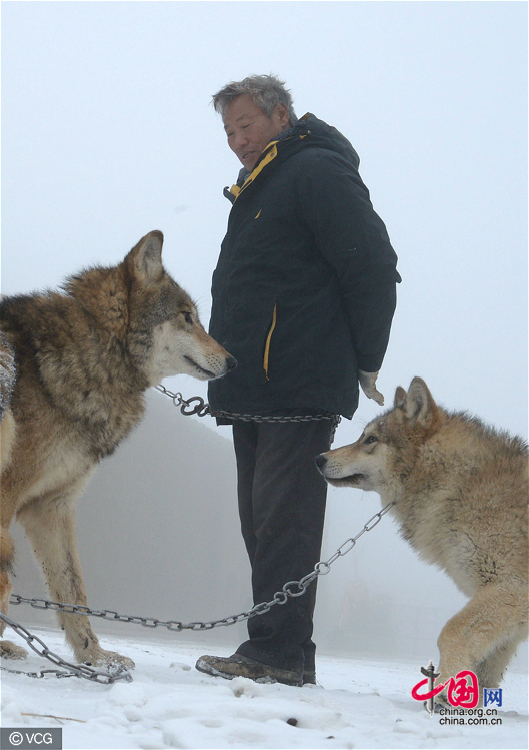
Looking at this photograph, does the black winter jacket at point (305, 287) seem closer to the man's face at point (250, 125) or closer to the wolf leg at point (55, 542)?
the man's face at point (250, 125)

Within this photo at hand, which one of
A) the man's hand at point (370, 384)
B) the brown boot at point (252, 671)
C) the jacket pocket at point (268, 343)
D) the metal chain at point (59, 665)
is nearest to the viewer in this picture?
the metal chain at point (59, 665)

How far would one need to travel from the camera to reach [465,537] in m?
2.76

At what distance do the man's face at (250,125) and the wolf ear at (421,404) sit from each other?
1.70 meters

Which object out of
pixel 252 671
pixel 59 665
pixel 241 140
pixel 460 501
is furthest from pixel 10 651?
pixel 241 140

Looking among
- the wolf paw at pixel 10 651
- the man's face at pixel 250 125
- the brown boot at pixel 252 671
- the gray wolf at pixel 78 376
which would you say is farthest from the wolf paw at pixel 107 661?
the man's face at pixel 250 125

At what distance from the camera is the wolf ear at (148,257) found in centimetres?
334

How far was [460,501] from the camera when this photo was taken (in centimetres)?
288

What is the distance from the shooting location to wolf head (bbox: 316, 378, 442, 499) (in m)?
3.27

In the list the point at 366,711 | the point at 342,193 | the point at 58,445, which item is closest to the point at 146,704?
the point at 366,711

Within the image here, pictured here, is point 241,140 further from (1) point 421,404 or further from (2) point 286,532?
(2) point 286,532

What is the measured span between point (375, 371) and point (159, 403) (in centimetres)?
2265

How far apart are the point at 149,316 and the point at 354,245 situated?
1.23m

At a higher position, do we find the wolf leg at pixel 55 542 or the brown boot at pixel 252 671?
the wolf leg at pixel 55 542

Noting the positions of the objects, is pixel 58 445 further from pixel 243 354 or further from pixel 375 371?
pixel 375 371
